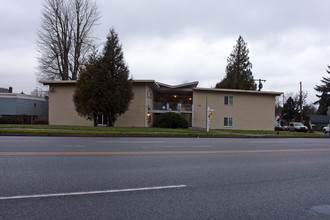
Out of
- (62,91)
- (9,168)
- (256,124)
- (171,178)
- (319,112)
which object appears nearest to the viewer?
(171,178)

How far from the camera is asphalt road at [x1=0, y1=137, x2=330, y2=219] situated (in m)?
3.64

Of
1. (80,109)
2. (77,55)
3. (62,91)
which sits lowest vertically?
(80,109)

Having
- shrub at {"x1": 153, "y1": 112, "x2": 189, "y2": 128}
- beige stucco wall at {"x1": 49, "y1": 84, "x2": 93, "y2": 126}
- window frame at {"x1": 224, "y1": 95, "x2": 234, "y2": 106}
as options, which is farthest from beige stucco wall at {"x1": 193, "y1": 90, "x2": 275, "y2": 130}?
beige stucco wall at {"x1": 49, "y1": 84, "x2": 93, "y2": 126}

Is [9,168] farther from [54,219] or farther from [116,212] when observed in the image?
[116,212]

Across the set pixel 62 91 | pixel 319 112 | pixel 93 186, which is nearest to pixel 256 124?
pixel 62 91

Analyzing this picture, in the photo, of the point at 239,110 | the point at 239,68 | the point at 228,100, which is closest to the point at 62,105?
the point at 228,100

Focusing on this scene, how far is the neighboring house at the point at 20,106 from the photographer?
3117 cm

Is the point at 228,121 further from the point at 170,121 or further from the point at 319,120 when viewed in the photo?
the point at 319,120

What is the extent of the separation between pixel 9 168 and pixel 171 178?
379cm

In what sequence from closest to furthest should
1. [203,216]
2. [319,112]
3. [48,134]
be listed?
[203,216]
[48,134]
[319,112]

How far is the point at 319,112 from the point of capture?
70.2 metres

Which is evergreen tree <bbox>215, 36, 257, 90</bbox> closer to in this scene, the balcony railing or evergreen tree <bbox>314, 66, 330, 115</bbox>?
the balcony railing

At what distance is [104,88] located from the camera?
23.3 m

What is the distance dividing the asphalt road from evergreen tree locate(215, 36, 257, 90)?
43840 millimetres
